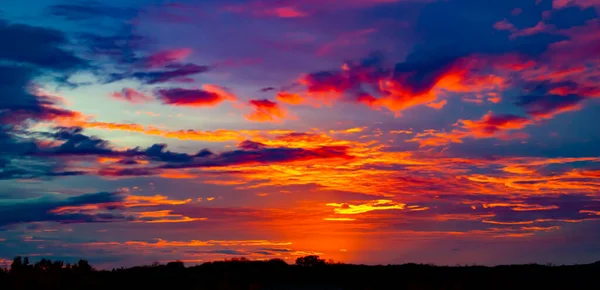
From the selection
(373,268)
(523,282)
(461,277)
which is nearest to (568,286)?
(523,282)

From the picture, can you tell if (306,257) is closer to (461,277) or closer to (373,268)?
(373,268)

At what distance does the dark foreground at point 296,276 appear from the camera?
2966 centimetres

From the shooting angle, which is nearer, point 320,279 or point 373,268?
point 320,279

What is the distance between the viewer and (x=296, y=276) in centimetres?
3750

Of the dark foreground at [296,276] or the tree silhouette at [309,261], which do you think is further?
the tree silhouette at [309,261]

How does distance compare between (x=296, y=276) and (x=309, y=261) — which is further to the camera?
(x=309, y=261)

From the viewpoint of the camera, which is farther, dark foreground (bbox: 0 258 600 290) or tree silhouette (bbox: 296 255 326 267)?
tree silhouette (bbox: 296 255 326 267)

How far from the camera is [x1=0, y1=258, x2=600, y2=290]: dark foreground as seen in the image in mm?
29656

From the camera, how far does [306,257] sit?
43750 millimetres

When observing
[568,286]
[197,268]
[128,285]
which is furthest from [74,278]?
[568,286]

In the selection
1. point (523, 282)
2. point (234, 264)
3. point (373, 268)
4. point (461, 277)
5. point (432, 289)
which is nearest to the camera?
point (432, 289)

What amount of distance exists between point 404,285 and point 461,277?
4.48 m

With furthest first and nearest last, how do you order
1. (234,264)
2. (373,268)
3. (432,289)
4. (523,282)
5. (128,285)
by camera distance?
(234,264) → (373,268) → (523,282) → (128,285) → (432,289)

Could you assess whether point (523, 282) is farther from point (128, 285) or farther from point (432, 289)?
point (128, 285)
